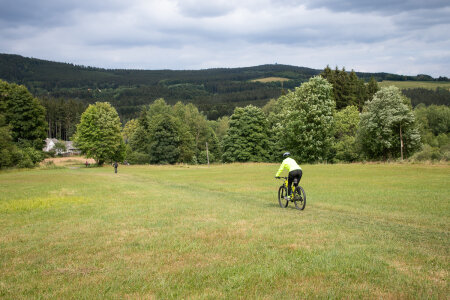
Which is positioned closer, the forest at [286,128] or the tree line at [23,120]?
the forest at [286,128]

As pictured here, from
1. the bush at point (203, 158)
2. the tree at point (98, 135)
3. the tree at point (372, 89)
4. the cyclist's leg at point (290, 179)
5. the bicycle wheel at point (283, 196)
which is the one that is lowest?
the bush at point (203, 158)

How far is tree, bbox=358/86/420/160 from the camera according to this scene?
173 ft

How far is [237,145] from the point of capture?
255ft

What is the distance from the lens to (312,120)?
57500mm

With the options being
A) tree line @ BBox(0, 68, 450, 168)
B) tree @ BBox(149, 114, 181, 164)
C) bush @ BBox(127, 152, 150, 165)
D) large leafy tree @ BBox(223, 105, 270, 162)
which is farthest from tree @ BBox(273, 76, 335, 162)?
bush @ BBox(127, 152, 150, 165)

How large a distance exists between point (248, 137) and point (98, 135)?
115 feet

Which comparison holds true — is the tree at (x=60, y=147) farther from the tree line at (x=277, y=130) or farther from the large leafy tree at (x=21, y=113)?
the large leafy tree at (x=21, y=113)

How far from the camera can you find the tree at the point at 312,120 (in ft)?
183

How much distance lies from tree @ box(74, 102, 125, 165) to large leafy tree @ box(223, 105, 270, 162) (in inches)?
1078

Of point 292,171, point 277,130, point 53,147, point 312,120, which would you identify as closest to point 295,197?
point 292,171

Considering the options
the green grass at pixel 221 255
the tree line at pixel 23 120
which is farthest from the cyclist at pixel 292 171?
the tree line at pixel 23 120

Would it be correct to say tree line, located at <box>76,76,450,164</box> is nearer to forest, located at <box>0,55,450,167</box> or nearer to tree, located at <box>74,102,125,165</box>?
forest, located at <box>0,55,450,167</box>

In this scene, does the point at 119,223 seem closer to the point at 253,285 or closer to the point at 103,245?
the point at 103,245

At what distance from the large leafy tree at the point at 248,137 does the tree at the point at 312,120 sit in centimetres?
1872
